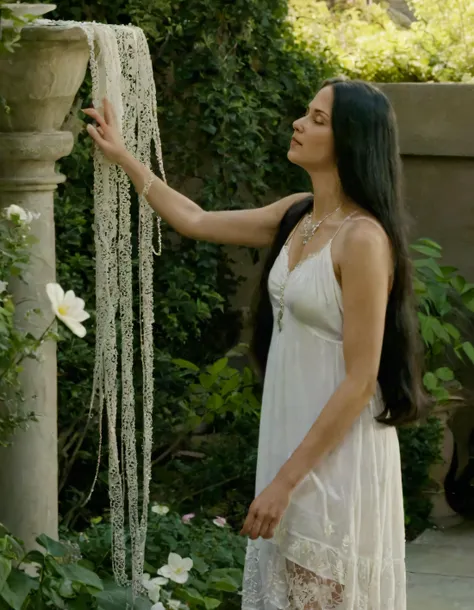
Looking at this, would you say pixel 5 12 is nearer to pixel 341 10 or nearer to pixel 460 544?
pixel 460 544

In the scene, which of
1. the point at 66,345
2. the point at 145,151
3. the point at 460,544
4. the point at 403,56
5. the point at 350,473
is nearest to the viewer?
the point at 350,473

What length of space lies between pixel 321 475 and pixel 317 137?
2.51 ft

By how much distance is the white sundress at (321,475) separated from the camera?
118 inches

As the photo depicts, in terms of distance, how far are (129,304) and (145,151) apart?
393mm

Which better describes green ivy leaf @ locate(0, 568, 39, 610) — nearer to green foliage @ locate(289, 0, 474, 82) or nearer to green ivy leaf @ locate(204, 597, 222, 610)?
green ivy leaf @ locate(204, 597, 222, 610)

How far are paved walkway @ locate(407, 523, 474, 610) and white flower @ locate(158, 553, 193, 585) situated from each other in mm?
1127

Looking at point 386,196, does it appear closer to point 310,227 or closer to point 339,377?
point 310,227

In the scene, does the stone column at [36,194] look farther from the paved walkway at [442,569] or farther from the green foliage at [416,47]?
the green foliage at [416,47]

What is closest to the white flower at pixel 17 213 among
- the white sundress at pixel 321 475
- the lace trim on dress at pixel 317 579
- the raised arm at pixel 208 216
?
the raised arm at pixel 208 216

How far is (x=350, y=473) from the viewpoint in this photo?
3.01 m

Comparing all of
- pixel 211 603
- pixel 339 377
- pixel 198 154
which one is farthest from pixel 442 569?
pixel 339 377

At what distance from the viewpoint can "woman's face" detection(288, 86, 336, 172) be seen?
117 inches

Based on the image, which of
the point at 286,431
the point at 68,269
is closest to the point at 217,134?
the point at 68,269

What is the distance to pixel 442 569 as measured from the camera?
4.95m
